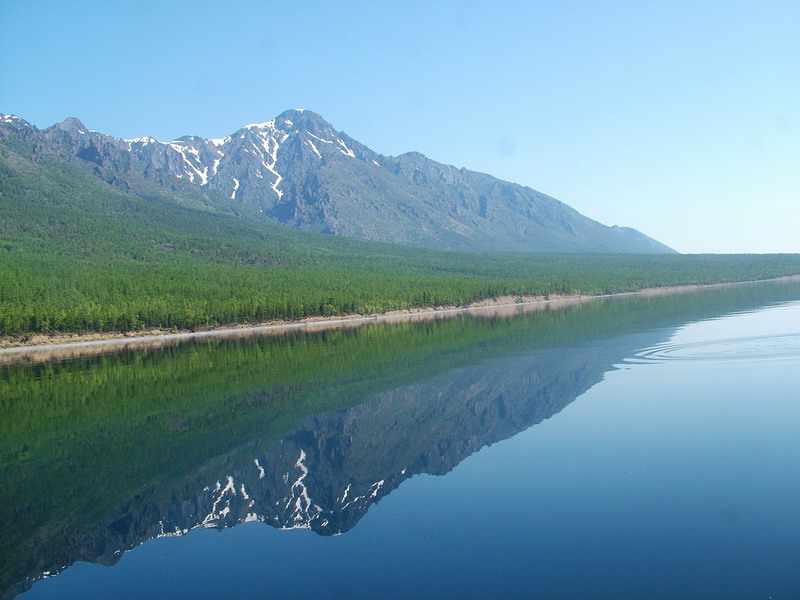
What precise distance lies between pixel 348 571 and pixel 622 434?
14059 millimetres

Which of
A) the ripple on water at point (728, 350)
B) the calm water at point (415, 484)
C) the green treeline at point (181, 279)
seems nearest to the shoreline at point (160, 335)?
the green treeline at point (181, 279)

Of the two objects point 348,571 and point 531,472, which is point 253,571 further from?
point 531,472

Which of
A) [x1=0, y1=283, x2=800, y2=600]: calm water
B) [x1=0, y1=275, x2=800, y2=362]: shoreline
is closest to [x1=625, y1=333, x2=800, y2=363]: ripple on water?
[x1=0, y1=283, x2=800, y2=600]: calm water

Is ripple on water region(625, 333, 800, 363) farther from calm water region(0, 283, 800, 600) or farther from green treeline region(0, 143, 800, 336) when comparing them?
green treeline region(0, 143, 800, 336)

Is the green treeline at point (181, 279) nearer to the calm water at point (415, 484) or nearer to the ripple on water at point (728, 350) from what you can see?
the calm water at point (415, 484)

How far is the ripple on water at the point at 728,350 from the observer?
149ft

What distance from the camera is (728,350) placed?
4869 cm

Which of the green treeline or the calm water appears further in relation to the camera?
the green treeline

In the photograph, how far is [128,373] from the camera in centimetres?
5162

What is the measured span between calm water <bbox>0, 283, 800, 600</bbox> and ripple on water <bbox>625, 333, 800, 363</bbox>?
111 cm

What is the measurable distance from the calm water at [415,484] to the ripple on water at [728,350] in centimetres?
111

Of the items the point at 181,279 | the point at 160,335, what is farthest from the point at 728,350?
the point at 181,279

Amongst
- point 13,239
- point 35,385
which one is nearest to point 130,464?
point 35,385

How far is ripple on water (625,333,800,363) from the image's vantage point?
149ft
